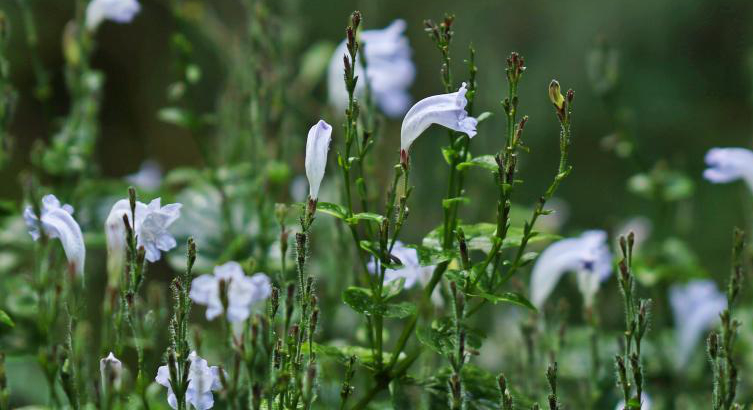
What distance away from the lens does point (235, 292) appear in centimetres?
126

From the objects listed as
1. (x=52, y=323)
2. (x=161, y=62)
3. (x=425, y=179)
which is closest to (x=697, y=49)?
(x=425, y=179)

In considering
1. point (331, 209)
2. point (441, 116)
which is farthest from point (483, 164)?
point (331, 209)

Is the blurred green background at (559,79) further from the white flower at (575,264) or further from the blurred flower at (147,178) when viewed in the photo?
the white flower at (575,264)

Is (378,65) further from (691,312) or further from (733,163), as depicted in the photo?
(691,312)

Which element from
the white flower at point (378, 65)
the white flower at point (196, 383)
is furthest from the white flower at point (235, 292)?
the white flower at point (378, 65)

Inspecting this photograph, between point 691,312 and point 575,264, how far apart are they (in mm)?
645

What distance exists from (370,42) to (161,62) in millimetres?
2173

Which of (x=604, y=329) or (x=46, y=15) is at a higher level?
(x=46, y=15)

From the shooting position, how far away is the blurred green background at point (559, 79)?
359cm

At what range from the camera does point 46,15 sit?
3.60m

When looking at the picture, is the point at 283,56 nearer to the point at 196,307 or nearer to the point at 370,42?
the point at 370,42

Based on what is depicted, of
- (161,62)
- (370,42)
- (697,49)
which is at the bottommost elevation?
(370,42)

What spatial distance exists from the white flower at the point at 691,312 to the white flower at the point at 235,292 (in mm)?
1156

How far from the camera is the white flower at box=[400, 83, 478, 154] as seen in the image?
1123 millimetres
